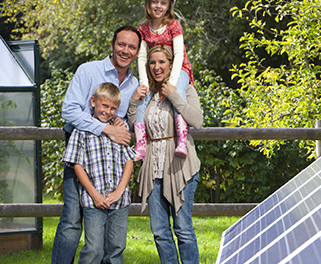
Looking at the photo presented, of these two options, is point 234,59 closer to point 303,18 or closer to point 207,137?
point 303,18

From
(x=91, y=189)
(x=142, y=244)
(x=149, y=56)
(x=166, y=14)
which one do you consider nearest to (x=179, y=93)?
(x=149, y=56)

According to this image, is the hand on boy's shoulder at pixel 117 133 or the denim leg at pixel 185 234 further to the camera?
the denim leg at pixel 185 234

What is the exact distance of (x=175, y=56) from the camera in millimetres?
2787

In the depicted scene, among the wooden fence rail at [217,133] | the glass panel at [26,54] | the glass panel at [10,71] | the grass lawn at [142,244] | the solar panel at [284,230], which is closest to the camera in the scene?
the solar panel at [284,230]

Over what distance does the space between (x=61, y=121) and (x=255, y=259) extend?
6.78 m

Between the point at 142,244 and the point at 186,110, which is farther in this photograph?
the point at 142,244

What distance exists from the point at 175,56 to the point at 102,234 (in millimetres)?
1296

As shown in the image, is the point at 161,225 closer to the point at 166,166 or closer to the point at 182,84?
the point at 166,166

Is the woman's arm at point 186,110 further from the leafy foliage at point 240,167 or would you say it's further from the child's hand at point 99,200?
the leafy foliage at point 240,167

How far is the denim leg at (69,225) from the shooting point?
269 cm

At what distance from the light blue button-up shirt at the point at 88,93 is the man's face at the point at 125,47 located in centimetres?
10

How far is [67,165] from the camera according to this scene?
8.89 feet

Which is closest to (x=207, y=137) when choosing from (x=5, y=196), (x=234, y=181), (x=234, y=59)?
(x=5, y=196)

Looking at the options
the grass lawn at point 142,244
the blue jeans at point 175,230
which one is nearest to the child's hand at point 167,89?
the blue jeans at point 175,230
